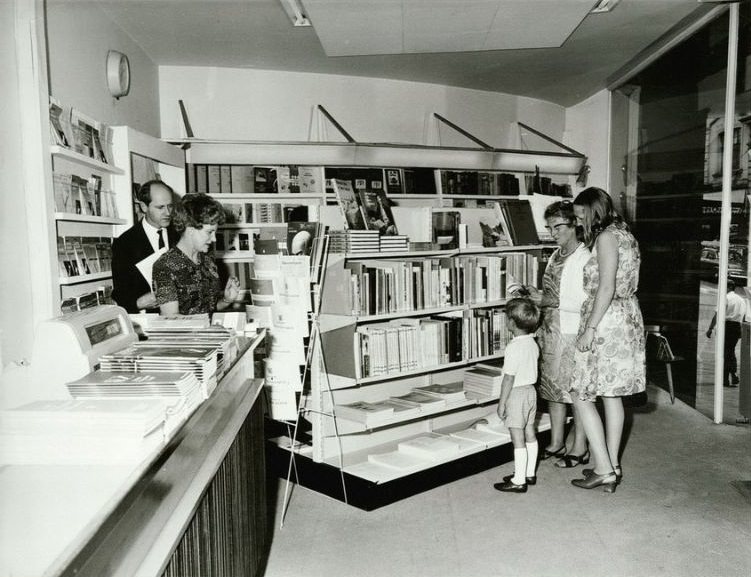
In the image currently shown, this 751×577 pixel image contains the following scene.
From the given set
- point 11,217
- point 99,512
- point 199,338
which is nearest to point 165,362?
point 199,338

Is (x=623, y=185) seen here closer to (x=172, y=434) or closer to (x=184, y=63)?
(x=184, y=63)

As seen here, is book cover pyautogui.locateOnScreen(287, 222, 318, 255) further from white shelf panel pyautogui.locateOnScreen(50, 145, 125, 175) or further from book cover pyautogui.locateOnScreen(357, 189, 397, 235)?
white shelf panel pyautogui.locateOnScreen(50, 145, 125, 175)

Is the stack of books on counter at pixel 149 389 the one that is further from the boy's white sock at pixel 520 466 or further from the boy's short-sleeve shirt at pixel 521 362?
the boy's white sock at pixel 520 466

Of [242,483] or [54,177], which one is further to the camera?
[54,177]

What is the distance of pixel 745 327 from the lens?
12.9 feet

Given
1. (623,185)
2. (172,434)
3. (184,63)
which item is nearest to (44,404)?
(172,434)

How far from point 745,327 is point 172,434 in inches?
151

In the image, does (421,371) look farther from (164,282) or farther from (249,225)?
(249,225)

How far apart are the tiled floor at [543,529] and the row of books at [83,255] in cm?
169

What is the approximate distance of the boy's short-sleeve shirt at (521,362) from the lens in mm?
3484

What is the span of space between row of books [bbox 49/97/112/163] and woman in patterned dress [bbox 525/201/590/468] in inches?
112

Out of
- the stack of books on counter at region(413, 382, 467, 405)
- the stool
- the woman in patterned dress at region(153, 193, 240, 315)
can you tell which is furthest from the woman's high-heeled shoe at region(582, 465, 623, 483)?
the woman in patterned dress at region(153, 193, 240, 315)

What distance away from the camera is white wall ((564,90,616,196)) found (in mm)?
7180

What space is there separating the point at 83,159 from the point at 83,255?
0.54 meters
